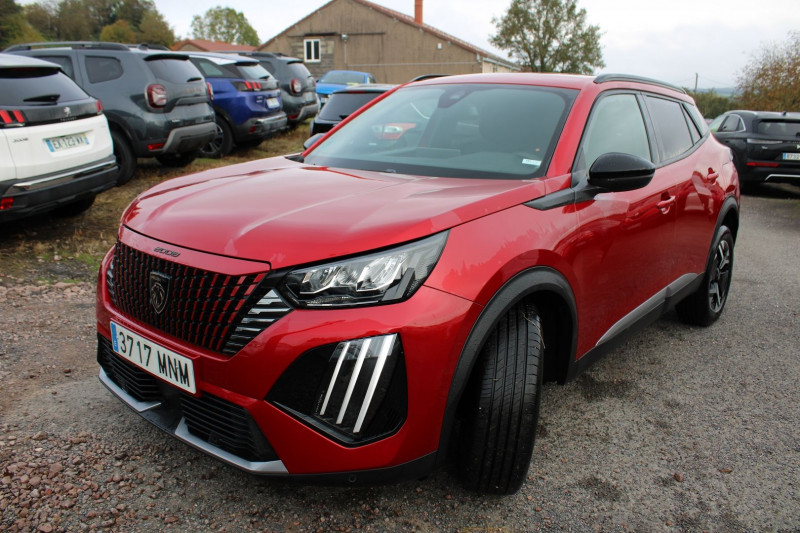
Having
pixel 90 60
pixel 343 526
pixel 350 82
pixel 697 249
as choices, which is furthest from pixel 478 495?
pixel 350 82

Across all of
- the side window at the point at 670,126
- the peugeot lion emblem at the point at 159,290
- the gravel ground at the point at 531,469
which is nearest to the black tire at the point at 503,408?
the gravel ground at the point at 531,469

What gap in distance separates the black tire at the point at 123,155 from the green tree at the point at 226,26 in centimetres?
8630

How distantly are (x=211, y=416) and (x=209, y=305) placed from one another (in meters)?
0.38

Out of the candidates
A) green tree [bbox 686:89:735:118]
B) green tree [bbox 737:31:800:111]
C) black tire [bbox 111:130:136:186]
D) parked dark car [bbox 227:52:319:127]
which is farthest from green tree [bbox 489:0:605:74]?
black tire [bbox 111:130:136:186]

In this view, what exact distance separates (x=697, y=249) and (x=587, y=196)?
1.57 m

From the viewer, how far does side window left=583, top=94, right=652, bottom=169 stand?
9.26 ft

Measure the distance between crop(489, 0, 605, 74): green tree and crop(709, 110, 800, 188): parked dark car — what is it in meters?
49.7

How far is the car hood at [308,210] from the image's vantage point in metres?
1.91

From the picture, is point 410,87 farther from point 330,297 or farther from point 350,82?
point 350,82

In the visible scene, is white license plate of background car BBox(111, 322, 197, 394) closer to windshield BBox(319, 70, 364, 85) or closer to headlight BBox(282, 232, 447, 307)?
headlight BBox(282, 232, 447, 307)

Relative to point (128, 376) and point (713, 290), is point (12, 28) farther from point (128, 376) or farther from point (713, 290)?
point (713, 290)

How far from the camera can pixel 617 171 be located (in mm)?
2537

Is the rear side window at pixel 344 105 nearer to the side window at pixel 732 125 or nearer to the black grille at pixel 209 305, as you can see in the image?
the black grille at pixel 209 305

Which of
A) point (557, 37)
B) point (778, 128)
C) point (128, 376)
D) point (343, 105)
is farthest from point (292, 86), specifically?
point (557, 37)
